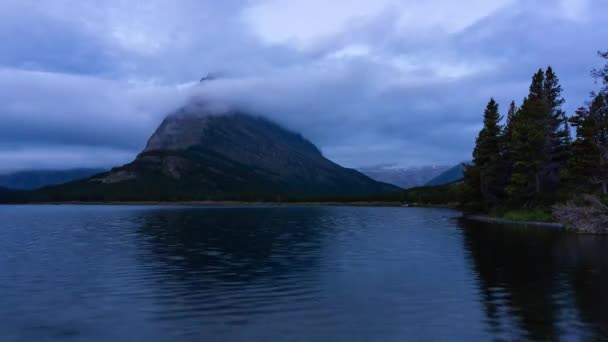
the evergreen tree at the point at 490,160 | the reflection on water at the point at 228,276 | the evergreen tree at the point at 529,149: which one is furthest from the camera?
the evergreen tree at the point at 490,160

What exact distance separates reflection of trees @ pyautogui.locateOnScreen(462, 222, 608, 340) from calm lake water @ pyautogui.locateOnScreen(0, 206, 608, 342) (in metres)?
0.09

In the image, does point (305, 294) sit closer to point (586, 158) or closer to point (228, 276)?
point (228, 276)

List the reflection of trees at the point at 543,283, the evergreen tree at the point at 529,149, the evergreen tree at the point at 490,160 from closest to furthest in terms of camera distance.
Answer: the reflection of trees at the point at 543,283 → the evergreen tree at the point at 529,149 → the evergreen tree at the point at 490,160

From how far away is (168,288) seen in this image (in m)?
26.9

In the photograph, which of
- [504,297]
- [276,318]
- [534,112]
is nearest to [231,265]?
[276,318]

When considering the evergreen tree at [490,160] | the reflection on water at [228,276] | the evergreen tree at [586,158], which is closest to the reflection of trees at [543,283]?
the reflection on water at [228,276]

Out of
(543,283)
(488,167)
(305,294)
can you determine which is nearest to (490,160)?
(488,167)

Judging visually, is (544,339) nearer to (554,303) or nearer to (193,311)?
(554,303)

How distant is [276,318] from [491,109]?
108 metres

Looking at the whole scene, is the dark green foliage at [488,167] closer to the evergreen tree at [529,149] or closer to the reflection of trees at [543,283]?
the evergreen tree at [529,149]

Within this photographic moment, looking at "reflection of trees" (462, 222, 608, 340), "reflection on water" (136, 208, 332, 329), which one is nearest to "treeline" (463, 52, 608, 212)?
"reflection of trees" (462, 222, 608, 340)

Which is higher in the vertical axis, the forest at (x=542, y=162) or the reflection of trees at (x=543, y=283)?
the forest at (x=542, y=162)

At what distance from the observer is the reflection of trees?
19195mm

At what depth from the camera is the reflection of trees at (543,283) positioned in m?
19.2
